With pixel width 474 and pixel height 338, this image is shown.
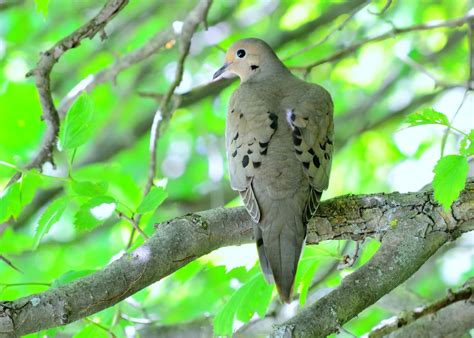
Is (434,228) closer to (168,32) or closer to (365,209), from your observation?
(365,209)

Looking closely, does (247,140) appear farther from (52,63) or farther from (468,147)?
(468,147)

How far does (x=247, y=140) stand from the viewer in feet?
10.2

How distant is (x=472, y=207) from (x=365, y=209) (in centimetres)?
37

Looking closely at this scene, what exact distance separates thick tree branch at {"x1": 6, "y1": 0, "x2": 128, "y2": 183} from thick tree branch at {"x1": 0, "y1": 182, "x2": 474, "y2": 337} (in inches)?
35.1

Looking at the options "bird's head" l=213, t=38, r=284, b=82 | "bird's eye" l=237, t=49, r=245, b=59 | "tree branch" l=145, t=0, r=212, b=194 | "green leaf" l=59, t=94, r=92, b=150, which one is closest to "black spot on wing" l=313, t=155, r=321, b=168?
"tree branch" l=145, t=0, r=212, b=194

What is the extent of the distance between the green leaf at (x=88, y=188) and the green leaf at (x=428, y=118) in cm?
105

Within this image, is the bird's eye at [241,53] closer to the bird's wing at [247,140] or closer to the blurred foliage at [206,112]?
the blurred foliage at [206,112]

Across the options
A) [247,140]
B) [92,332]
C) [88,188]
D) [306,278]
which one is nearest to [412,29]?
[247,140]

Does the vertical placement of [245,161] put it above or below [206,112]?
below

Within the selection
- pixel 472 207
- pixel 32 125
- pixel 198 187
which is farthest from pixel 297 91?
pixel 198 187

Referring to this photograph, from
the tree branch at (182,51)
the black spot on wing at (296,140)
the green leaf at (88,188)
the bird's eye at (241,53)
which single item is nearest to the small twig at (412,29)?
the bird's eye at (241,53)

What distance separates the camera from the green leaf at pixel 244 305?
266 cm

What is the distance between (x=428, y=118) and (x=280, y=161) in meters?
0.84

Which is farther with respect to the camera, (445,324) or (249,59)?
(249,59)
